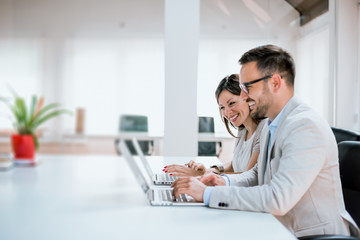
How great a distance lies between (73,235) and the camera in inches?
28.2

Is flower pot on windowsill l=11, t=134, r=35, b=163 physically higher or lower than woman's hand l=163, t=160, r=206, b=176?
lower

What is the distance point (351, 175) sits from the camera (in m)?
1.16

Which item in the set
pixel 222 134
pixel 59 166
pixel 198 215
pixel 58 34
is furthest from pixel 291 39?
pixel 58 34

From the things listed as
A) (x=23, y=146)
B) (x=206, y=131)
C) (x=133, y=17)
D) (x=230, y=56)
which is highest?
(x=133, y=17)

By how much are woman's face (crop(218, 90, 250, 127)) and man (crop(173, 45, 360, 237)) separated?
1.52ft

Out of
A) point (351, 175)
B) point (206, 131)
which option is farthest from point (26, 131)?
point (351, 175)

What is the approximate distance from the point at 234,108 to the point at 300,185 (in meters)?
0.79

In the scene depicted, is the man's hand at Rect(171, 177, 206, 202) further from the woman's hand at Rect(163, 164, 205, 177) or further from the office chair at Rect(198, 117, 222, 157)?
the office chair at Rect(198, 117, 222, 157)

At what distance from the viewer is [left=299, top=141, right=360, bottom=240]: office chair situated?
113 centimetres

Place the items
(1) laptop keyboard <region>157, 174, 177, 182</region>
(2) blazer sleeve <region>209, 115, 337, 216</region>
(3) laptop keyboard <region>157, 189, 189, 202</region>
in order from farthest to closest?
(1) laptop keyboard <region>157, 174, 177, 182</region> < (3) laptop keyboard <region>157, 189, 189, 202</region> < (2) blazer sleeve <region>209, 115, 337, 216</region>

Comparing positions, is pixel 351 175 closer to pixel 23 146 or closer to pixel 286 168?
pixel 286 168

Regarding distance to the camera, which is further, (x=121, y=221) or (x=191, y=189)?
(x=191, y=189)

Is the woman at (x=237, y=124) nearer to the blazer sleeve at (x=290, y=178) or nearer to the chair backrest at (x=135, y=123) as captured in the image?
the blazer sleeve at (x=290, y=178)

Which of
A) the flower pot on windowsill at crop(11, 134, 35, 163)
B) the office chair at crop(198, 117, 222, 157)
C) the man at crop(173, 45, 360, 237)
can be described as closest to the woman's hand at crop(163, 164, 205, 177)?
the man at crop(173, 45, 360, 237)
